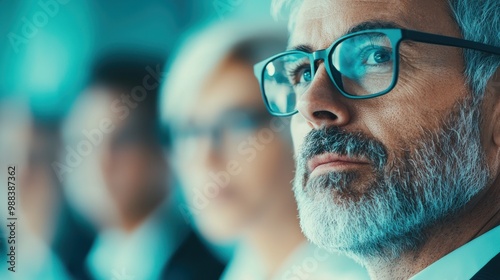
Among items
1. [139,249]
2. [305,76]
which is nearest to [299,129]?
[305,76]

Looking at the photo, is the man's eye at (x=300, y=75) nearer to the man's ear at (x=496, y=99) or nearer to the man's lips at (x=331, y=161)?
the man's lips at (x=331, y=161)

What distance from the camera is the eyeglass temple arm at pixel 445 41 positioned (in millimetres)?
766

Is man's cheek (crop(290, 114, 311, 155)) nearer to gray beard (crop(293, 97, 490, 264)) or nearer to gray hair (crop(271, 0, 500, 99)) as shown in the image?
gray beard (crop(293, 97, 490, 264))

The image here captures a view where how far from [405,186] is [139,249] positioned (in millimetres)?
553

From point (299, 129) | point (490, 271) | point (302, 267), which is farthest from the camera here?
point (302, 267)

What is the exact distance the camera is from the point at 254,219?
112 centimetres

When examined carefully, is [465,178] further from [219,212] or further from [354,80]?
[219,212]

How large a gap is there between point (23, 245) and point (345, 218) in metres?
0.66

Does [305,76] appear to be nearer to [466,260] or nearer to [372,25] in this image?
[372,25]

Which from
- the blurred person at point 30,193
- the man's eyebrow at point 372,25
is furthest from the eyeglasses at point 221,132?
the man's eyebrow at point 372,25

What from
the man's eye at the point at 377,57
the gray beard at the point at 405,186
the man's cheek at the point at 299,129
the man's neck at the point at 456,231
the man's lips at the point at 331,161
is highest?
the man's eye at the point at 377,57

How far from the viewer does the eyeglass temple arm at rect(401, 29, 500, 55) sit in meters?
0.77

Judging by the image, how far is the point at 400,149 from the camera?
80cm

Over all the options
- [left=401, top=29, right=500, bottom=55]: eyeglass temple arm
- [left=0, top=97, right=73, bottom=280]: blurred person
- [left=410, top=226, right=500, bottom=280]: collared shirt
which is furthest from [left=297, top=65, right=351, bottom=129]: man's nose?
[left=0, top=97, right=73, bottom=280]: blurred person
